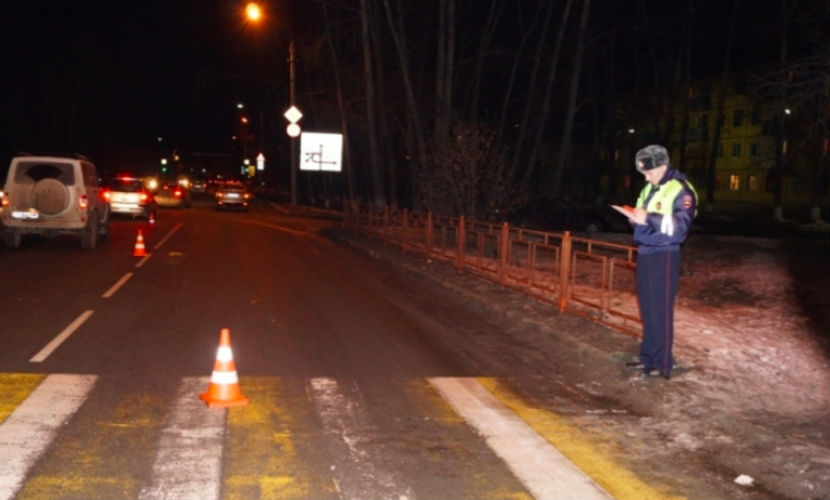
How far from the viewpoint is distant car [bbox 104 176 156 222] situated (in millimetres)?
32312

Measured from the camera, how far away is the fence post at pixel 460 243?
16.6m

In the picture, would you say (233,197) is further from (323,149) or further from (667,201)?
(667,201)

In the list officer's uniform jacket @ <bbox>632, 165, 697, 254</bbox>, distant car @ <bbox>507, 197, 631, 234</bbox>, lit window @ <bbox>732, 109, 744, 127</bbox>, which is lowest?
distant car @ <bbox>507, 197, 631, 234</bbox>

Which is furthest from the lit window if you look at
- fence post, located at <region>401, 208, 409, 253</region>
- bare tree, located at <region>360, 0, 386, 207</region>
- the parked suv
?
the parked suv

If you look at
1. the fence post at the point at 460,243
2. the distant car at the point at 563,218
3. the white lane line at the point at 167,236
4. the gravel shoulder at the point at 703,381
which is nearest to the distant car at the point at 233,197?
the white lane line at the point at 167,236

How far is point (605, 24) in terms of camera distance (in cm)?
4138

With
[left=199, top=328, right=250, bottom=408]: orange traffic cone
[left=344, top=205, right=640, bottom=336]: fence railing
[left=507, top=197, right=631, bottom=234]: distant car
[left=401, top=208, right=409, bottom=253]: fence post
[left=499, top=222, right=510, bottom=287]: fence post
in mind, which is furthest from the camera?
[left=507, top=197, right=631, bottom=234]: distant car

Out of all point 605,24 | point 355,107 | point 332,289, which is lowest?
point 332,289

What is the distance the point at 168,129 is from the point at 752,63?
56167mm

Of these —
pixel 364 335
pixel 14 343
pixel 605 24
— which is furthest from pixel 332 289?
pixel 605 24

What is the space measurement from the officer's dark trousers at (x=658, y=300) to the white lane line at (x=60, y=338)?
19.8 ft

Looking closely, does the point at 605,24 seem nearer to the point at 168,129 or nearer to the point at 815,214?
the point at 815,214

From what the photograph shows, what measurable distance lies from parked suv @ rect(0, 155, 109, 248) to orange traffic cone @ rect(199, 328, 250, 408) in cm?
1353

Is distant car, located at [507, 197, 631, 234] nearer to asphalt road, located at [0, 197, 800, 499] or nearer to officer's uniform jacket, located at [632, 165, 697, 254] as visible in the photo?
asphalt road, located at [0, 197, 800, 499]
